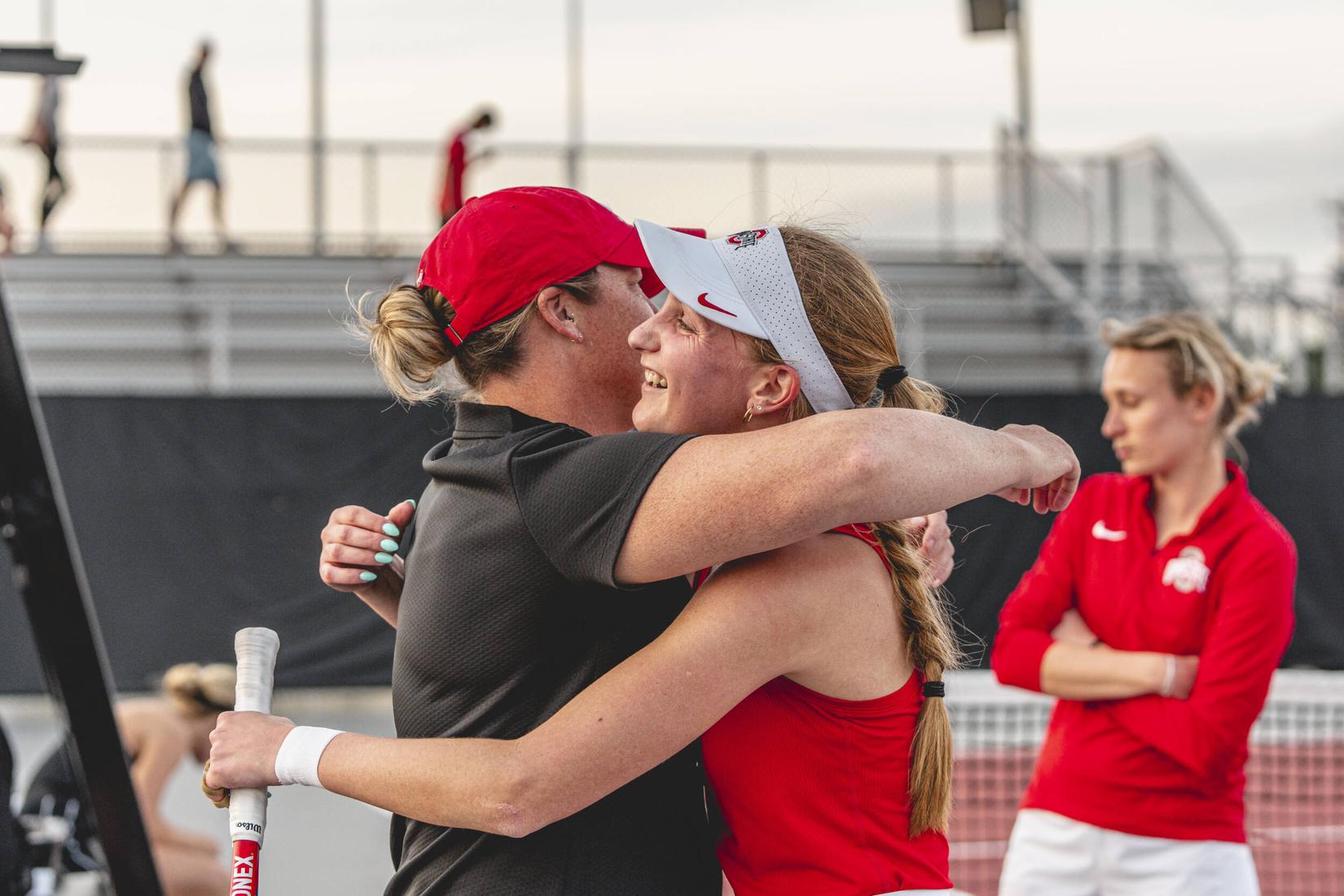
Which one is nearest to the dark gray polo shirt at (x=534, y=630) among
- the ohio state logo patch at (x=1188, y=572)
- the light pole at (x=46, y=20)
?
the ohio state logo patch at (x=1188, y=572)

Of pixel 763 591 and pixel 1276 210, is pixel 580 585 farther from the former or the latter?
pixel 1276 210

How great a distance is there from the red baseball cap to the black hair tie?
450 millimetres

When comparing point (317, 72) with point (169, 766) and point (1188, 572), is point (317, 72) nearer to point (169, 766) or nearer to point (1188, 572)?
point (169, 766)

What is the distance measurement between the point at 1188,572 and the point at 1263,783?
7.15 metres

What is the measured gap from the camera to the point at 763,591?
1.93 meters

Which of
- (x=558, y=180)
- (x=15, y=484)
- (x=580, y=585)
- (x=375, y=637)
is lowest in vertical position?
(x=375, y=637)

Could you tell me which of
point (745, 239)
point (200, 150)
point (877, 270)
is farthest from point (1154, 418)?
point (200, 150)

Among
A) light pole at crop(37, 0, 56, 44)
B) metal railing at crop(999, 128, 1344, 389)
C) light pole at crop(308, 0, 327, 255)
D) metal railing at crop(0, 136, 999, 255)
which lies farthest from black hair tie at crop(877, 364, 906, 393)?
light pole at crop(37, 0, 56, 44)

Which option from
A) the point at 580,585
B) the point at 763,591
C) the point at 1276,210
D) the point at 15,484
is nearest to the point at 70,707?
the point at 15,484

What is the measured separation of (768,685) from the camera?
2.07 metres

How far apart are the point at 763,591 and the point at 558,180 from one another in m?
13.8

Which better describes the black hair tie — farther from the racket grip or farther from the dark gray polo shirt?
the racket grip

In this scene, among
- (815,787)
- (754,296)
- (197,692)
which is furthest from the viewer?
(197,692)

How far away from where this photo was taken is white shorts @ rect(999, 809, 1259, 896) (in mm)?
3488
